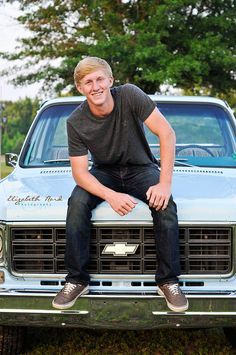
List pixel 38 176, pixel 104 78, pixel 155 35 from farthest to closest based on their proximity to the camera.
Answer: pixel 155 35 < pixel 38 176 < pixel 104 78

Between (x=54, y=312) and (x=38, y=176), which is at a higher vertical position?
(x=38, y=176)

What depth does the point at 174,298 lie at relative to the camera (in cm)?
422

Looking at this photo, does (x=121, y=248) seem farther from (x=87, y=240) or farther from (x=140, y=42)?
(x=140, y=42)

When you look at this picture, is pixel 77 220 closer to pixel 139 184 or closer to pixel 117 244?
pixel 117 244

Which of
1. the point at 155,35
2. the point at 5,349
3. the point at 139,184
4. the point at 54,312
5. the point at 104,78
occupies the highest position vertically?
the point at 155,35

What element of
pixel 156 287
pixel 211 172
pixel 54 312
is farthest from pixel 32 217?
pixel 211 172

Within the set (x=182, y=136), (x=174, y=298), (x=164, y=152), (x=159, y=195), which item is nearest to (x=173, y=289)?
(x=174, y=298)

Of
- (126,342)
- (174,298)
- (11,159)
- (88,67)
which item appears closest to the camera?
(174,298)

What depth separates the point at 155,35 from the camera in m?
25.1

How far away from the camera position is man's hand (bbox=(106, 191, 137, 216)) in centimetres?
431

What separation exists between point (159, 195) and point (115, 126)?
611 mm

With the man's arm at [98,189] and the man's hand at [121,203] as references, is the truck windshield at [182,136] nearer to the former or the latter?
the man's arm at [98,189]

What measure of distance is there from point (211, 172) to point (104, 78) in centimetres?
128

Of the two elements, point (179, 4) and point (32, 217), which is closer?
point (32, 217)
